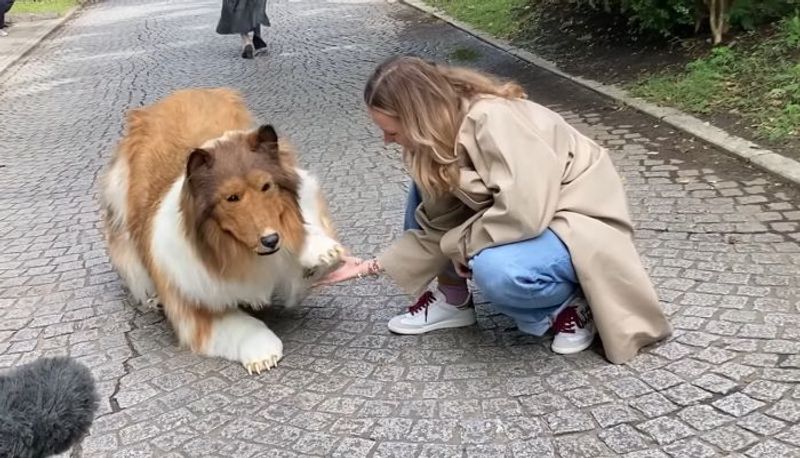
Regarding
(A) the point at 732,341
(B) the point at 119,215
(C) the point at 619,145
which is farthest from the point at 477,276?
(C) the point at 619,145

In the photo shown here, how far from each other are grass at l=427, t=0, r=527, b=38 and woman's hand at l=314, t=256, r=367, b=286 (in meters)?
7.79

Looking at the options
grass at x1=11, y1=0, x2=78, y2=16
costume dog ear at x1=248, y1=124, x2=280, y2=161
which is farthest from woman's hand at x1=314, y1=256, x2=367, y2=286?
grass at x1=11, y1=0, x2=78, y2=16

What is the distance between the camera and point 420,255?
3.89 m

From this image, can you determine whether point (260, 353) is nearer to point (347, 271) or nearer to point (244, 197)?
point (347, 271)

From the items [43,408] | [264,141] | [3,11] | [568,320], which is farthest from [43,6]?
[43,408]

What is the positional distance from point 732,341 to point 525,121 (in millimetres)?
1390

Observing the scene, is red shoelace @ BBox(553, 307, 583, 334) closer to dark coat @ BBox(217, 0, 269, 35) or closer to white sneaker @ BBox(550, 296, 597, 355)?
white sneaker @ BBox(550, 296, 597, 355)

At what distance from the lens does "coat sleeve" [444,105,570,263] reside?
130 inches

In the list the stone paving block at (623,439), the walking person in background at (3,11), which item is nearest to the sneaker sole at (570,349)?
the stone paving block at (623,439)

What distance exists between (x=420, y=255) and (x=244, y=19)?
9445mm

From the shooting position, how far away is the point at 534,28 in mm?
10961

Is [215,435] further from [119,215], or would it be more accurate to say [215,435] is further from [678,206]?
[678,206]

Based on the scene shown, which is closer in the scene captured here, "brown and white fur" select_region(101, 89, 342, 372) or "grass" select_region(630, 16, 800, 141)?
"brown and white fur" select_region(101, 89, 342, 372)

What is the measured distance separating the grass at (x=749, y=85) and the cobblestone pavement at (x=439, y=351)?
1.47ft
